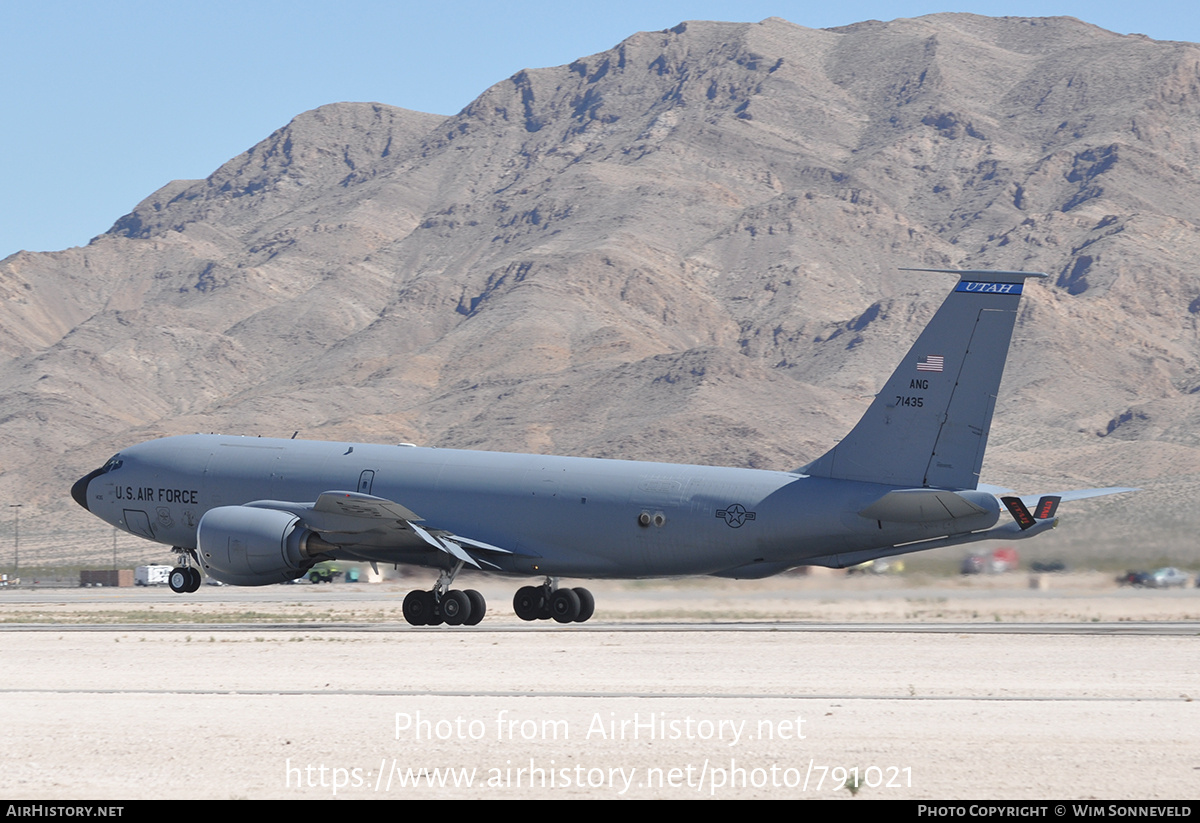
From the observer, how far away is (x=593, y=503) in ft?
125

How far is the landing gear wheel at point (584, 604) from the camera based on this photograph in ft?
134

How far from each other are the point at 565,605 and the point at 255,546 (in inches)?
338

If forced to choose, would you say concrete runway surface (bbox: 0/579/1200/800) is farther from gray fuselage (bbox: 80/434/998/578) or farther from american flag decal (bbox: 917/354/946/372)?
american flag decal (bbox: 917/354/946/372)

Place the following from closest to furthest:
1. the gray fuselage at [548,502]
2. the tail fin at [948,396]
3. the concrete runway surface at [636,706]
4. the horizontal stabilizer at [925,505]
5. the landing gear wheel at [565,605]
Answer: the concrete runway surface at [636,706]
the horizontal stabilizer at [925,505]
the tail fin at [948,396]
the gray fuselage at [548,502]
the landing gear wheel at [565,605]

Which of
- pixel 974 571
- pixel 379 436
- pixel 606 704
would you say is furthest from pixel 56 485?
pixel 606 704

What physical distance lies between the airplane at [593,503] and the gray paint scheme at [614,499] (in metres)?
0.04

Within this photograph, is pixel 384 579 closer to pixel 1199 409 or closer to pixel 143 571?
pixel 143 571

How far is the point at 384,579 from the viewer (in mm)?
49375

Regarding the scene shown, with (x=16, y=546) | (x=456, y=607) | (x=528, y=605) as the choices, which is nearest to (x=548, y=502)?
(x=528, y=605)

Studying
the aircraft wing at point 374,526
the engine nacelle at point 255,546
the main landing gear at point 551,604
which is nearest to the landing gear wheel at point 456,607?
the aircraft wing at point 374,526

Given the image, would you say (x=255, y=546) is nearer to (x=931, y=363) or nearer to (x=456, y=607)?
(x=456, y=607)

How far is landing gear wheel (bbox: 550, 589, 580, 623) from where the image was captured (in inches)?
1593

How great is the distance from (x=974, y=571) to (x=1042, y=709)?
74.3 ft

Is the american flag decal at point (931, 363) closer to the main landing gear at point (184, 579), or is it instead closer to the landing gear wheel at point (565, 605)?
the landing gear wheel at point (565, 605)
